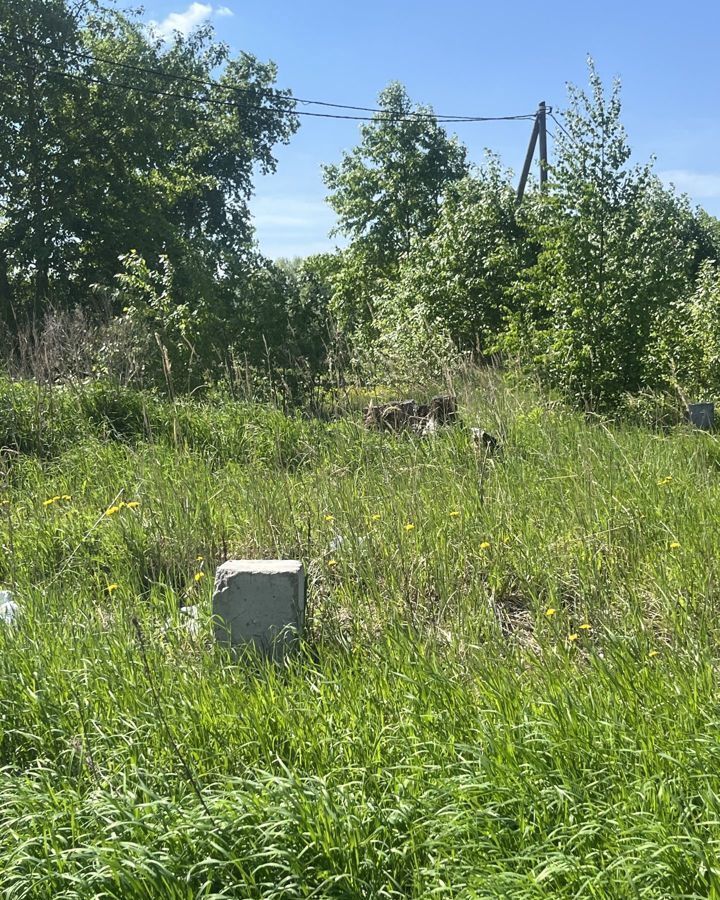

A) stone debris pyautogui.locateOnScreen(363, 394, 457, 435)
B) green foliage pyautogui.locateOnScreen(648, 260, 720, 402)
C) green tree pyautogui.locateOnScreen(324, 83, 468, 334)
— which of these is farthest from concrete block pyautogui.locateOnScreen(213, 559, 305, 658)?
green tree pyautogui.locateOnScreen(324, 83, 468, 334)

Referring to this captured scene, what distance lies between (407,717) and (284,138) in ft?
107

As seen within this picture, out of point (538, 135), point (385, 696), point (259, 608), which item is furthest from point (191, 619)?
point (538, 135)

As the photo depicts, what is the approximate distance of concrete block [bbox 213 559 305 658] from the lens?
345 cm

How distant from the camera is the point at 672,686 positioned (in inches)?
105

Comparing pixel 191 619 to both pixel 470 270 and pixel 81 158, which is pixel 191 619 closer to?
pixel 470 270

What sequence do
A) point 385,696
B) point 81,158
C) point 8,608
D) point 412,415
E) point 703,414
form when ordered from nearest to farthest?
point 385,696
point 8,608
point 412,415
point 703,414
point 81,158

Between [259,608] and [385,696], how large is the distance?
0.82 m

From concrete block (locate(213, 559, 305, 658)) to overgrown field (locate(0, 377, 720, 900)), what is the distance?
11 centimetres

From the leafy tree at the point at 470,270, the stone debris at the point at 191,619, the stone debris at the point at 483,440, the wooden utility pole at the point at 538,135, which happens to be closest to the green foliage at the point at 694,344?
the leafy tree at the point at 470,270

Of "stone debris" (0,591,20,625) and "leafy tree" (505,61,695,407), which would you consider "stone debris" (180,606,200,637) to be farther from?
"leafy tree" (505,61,695,407)

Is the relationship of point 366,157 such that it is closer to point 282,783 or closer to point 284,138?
point 284,138

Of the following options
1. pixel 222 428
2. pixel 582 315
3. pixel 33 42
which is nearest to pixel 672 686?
pixel 222 428

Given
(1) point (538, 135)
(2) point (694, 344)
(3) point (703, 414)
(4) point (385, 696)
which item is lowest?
(4) point (385, 696)

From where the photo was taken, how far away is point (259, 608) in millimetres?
3459
